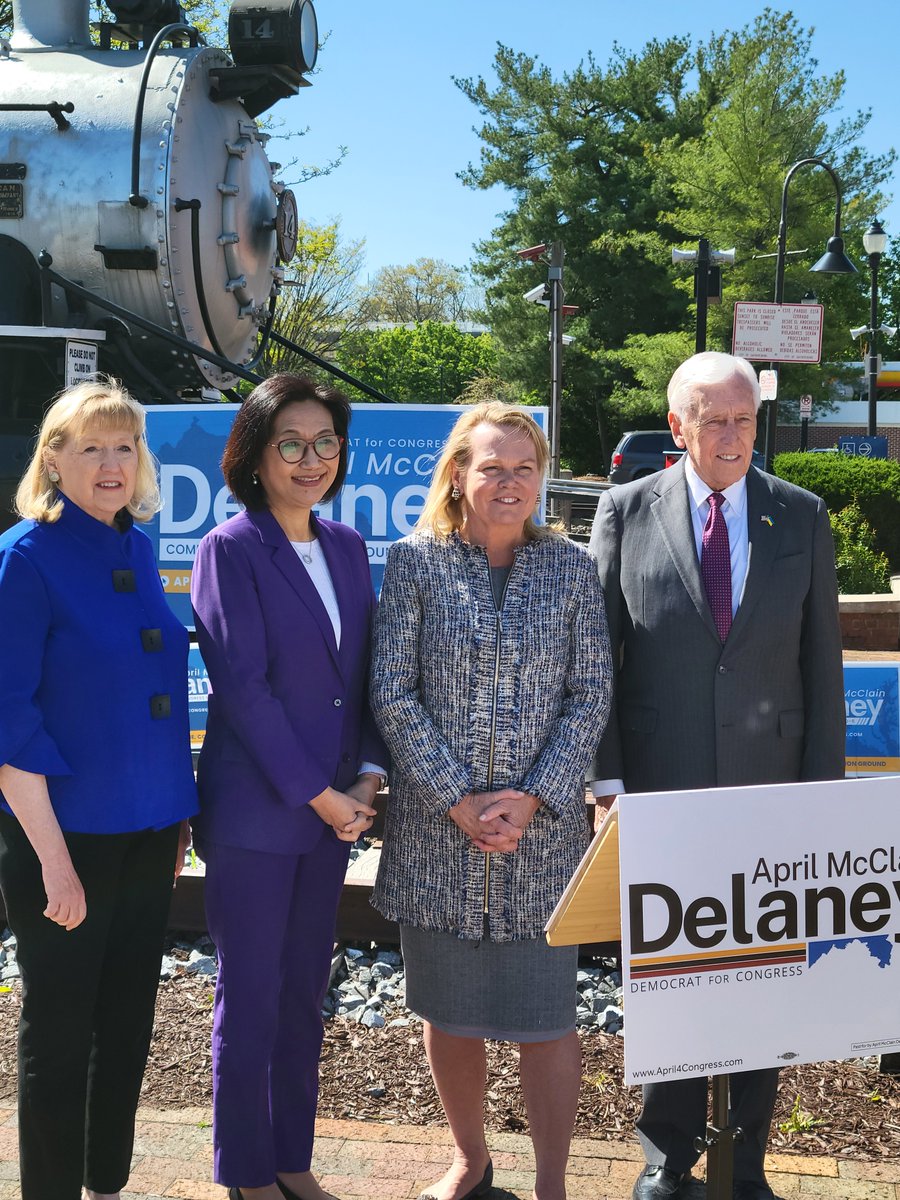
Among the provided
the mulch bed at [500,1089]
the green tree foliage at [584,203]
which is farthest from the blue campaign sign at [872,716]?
the green tree foliage at [584,203]

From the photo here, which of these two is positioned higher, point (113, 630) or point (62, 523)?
point (62, 523)

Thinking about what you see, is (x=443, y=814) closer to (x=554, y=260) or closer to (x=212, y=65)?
(x=212, y=65)

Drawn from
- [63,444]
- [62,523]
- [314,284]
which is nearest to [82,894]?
[62,523]

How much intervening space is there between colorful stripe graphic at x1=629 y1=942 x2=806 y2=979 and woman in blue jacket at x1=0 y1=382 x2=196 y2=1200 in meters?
1.10

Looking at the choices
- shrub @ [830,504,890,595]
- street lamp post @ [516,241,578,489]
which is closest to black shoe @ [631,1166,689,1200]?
shrub @ [830,504,890,595]

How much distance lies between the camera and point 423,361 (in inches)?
1960

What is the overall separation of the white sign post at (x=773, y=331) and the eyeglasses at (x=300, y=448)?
10882 millimetres

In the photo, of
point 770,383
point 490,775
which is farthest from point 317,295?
point 490,775

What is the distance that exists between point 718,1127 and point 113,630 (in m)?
1.60

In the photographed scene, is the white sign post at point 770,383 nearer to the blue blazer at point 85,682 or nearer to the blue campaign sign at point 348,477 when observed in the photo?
the blue campaign sign at point 348,477

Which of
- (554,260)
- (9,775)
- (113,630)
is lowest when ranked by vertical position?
(9,775)

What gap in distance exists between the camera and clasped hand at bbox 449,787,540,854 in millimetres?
2648

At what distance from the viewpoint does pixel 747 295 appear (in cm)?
3022

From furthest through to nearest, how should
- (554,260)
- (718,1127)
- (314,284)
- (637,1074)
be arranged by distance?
(314,284) → (554,260) → (718,1127) → (637,1074)
